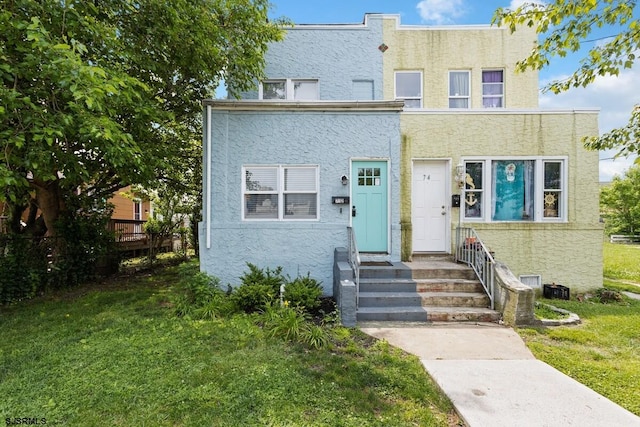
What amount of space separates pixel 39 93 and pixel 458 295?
7637 mm

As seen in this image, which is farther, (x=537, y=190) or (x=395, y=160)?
(x=537, y=190)

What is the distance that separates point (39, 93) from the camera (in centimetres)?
438

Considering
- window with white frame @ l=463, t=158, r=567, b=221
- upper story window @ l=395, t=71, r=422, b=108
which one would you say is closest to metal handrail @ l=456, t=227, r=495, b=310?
window with white frame @ l=463, t=158, r=567, b=221

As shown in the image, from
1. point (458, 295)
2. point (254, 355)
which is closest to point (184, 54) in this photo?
point (254, 355)

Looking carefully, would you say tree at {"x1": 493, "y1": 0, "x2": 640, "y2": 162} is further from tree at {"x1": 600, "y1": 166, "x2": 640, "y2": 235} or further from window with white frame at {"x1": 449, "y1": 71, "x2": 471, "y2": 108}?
tree at {"x1": 600, "y1": 166, "x2": 640, "y2": 235}

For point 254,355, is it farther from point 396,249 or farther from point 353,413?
point 396,249

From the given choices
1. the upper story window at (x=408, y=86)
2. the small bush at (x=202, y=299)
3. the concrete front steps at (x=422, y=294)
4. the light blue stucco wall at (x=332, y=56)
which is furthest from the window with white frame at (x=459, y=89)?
the small bush at (x=202, y=299)

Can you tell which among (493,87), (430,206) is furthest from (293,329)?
(493,87)

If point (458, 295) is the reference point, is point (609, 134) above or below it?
above

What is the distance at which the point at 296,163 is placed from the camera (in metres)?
6.53

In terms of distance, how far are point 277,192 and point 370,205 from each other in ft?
6.91

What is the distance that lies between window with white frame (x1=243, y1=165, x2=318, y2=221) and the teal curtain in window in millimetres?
4549

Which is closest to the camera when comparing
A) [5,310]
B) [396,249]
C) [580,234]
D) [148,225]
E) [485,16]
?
[5,310]

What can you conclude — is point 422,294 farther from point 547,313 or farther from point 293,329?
point 293,329
